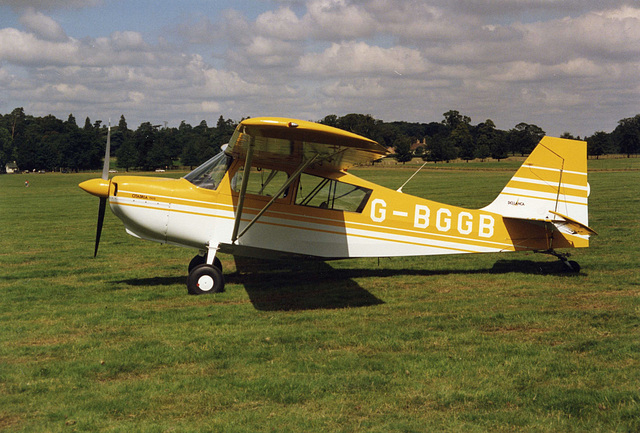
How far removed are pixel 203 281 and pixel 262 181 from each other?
6.09 feet

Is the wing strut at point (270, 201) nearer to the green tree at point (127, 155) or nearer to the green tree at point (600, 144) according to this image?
the green tree at point (127, 155)

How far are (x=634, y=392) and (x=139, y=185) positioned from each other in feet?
23.5

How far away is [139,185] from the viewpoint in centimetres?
871

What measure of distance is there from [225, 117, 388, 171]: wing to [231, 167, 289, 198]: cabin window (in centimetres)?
17

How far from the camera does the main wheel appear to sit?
857 centimetres

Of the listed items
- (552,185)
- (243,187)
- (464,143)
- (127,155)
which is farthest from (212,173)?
(464,143)

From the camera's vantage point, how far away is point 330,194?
9188 millimetres

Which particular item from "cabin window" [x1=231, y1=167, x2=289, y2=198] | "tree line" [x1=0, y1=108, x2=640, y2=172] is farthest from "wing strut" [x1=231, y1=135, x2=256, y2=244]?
"tree line" [x1=0, y1=108, x2=640, y2=172]

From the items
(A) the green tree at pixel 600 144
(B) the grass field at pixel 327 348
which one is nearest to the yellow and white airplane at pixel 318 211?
(B) the grass field at pixel 327 348

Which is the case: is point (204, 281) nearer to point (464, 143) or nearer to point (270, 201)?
point (270, 201)

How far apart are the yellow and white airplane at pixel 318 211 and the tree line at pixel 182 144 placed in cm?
5425

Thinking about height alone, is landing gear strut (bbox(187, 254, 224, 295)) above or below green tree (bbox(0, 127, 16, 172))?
below

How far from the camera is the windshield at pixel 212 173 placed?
890 centimetres

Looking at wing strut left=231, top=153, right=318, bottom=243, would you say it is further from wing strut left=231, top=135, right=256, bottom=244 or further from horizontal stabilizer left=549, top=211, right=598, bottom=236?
horizontal stabilizer left=549, top=211, right=598, bottom=236
